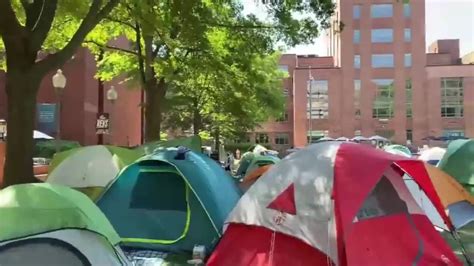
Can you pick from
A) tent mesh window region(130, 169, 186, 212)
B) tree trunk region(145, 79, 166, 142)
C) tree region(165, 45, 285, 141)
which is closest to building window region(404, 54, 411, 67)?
tree region(165, 45, 285, 141)

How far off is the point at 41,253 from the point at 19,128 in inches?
234

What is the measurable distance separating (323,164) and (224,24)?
11448 mm

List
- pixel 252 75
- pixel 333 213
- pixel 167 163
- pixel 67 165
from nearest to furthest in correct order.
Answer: pixel 333 213 < pixel 167 163 < pixel 67 165 < pixel 252 75

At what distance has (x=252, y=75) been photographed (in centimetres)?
2130

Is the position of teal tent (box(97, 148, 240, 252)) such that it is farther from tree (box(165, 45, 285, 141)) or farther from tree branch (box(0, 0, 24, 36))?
tree (box(165, 45, 285, 141))

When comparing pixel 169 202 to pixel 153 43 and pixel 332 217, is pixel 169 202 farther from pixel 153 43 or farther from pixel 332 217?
pixel 153 43

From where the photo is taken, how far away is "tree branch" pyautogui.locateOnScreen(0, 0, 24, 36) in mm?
9930

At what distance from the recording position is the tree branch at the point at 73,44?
10.4 metres

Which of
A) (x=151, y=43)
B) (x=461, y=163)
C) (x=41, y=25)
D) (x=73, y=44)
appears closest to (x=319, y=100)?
(x=151, y=43)

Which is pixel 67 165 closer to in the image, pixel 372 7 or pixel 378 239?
pixel 378 239

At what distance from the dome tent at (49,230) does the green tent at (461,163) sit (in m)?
8.48

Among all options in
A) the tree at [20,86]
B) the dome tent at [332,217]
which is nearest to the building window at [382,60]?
the tree at [20,86]

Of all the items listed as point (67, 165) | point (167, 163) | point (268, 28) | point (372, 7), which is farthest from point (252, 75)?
point (372, 7)

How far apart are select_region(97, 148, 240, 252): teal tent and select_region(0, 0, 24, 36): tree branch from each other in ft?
12.1
